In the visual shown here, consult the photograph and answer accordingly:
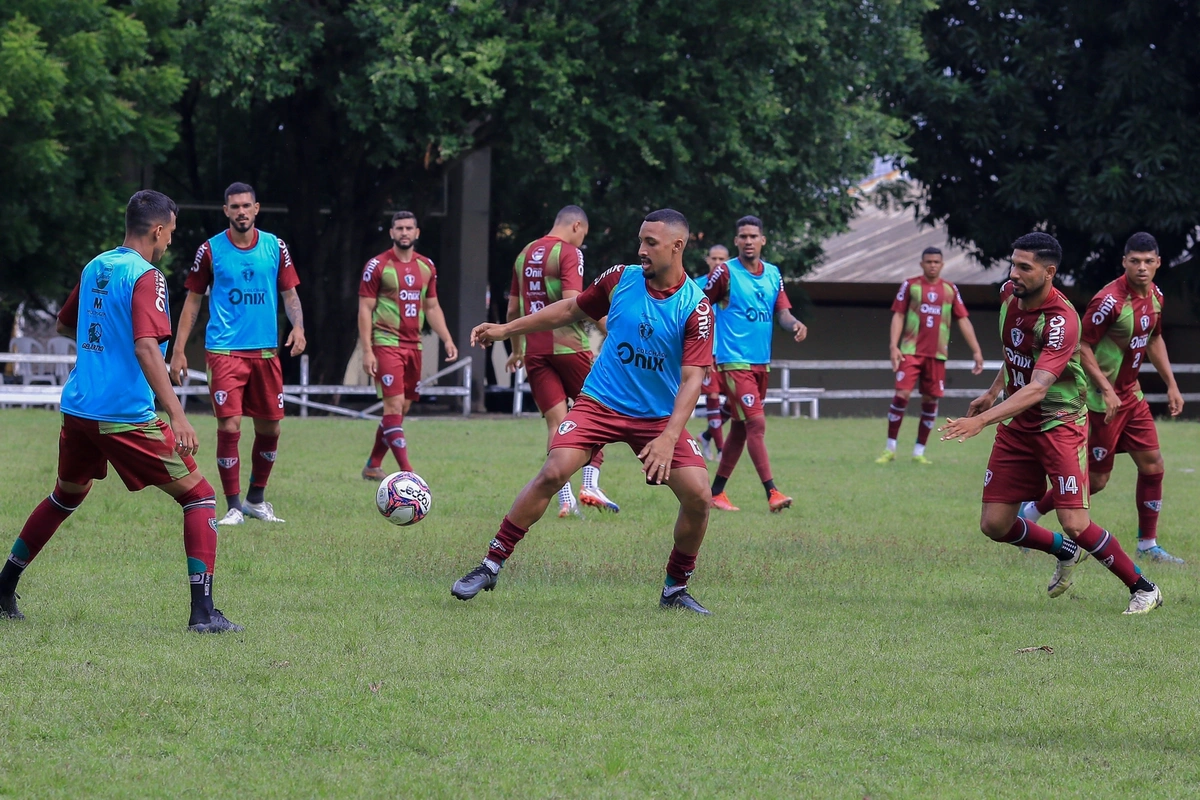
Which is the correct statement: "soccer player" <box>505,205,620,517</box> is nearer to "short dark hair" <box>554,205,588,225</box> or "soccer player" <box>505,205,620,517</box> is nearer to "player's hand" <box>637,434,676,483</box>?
"short dark hair" <box>554,205,588,225</box>

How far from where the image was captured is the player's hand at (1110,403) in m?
9.37

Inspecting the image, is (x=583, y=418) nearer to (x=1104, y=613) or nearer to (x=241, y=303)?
(x=1104, y=613)

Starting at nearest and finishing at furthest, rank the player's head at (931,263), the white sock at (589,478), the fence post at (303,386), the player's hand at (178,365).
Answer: the player's hand at (178,365) → the white sock at (589,478) → the player's head at (931,263) → the fence post at (303,386)

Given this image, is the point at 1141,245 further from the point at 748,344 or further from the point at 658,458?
the point at 658,458

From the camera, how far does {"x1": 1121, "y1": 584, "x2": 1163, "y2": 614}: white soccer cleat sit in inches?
323

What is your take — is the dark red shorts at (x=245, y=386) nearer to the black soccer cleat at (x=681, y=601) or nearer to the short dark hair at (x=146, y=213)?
the short dark hair at (x=146, y=213)

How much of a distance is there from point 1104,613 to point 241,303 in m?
6.09

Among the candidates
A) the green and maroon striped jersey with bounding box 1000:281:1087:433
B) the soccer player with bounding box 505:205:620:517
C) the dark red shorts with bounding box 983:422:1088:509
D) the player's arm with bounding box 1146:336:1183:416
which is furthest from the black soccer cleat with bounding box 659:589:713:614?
the player's arm with bounding box 1146:336:1183:416

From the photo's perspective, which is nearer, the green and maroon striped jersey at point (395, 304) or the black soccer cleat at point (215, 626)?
the black soccer cleat at point (215, 626)

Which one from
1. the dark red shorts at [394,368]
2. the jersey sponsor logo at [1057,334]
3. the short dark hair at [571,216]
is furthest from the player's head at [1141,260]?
the dark red shorts at [394,368]

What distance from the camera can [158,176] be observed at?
31.2 metres

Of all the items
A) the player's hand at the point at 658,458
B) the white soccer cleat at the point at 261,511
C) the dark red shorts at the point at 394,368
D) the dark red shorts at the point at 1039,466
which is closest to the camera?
the player's hand at the point at 658,458

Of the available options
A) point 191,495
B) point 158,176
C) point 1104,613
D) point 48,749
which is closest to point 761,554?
point 1104,613

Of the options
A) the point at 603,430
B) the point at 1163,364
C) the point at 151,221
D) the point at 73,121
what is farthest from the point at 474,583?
the point at 73,121
